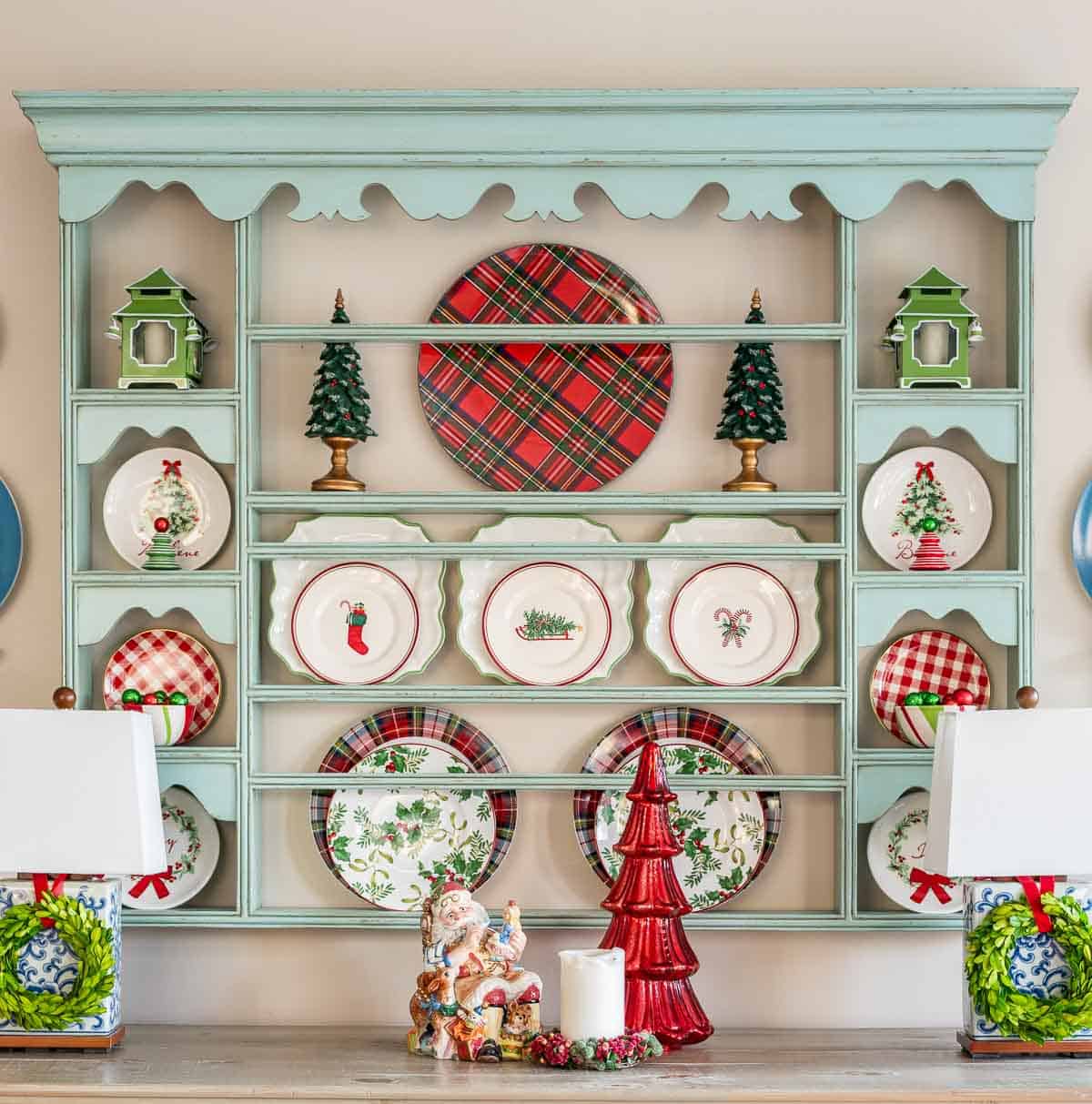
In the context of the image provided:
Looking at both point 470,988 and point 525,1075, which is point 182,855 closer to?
point 470,988

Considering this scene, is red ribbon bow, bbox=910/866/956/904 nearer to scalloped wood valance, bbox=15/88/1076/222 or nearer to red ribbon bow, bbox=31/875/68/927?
scalloped wood valance, bbox=15/88/1076/222

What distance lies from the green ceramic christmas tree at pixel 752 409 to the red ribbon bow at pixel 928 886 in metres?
0.69

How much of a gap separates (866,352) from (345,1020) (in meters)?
1.46

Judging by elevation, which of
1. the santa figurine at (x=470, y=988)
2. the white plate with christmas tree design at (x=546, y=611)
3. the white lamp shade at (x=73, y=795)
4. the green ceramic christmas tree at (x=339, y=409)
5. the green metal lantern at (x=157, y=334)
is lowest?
the santa figurine at (x=470, y=988)

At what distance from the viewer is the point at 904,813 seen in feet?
7.13

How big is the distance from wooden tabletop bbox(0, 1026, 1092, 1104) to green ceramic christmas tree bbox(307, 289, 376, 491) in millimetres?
908

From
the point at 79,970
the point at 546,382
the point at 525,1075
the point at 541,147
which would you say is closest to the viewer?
the point at 525,1075

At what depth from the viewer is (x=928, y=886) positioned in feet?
7.06

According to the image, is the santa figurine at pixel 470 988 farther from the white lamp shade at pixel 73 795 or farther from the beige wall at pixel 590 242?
the white lamp shade at pixel 73 795

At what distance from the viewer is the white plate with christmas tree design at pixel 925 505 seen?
7.22 ft

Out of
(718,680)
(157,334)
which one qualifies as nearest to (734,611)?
(718,680)

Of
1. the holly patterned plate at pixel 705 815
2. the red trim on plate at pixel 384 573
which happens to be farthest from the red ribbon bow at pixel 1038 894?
the red trim on plate at pixel 384 573

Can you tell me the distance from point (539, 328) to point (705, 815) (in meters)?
0.87

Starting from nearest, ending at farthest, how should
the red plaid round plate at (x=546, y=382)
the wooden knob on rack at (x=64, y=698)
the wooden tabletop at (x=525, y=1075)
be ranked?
the wooden tabletop at (x=525, y=1075)
the wooden knob on rack at (x=64, y=698)
the red plaid round plate at (x=546, y=382)
